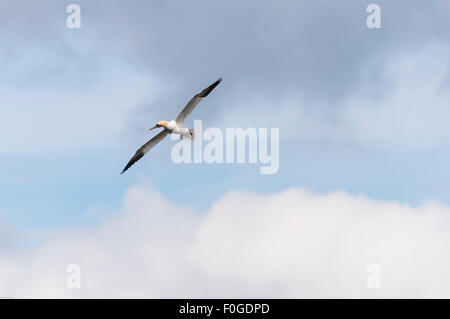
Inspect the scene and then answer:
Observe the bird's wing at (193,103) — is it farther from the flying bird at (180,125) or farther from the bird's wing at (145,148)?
the bird's wing at (145,148)

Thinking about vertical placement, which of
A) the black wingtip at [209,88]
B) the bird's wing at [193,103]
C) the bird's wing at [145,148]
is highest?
the black wingtip at [209,88]

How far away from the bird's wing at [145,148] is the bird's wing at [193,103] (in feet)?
11.8

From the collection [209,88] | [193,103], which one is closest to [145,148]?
[193,103]

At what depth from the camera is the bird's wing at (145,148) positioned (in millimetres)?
71250

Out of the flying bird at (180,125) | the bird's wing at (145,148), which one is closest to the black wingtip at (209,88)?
the flying bird at (180,125)

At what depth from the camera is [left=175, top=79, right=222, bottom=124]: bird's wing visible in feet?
209

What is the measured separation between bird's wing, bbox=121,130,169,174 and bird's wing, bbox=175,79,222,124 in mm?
3591

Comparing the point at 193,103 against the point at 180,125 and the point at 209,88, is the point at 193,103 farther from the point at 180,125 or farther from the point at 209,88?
the point at 180,125

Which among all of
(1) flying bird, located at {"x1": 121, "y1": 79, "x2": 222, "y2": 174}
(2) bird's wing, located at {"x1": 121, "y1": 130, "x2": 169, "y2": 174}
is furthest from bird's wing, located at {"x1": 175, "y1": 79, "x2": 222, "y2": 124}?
(2) bird's wing, located at {"x1": 121, "y1": 130, "x2": 169, "y2": 174}
